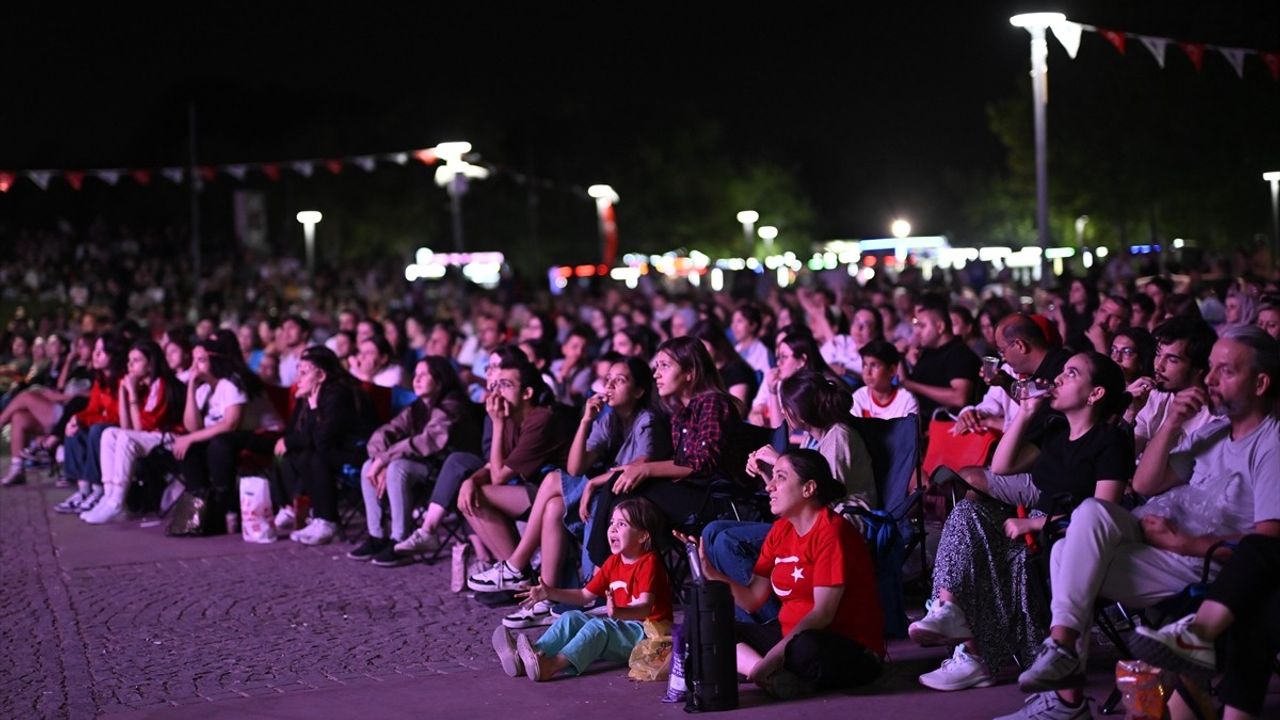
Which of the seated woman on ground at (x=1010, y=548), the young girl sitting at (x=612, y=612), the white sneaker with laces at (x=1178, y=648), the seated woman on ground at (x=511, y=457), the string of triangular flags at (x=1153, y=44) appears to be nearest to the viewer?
the white sneaker with laces at (x=1178, y=648)

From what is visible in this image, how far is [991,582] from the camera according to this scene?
5.95 metres

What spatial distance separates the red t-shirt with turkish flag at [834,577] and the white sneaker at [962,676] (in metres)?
0.26

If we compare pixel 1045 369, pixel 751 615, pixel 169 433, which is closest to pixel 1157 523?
pixel 751 615

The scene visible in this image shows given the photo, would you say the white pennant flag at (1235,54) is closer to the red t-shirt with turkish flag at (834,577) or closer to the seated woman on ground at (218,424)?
the seated woman on ground at (218,424)

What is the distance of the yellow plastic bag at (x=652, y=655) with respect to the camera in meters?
6.44

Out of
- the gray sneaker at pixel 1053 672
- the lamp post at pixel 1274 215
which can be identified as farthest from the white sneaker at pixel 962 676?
the lamp post at pixel 1274 215

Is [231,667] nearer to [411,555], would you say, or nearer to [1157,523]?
[411,555]

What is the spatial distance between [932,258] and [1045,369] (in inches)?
2308

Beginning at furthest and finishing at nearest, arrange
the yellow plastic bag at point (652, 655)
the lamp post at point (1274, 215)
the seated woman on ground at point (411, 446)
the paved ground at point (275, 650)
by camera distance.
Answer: the lamp post at point (1274, 215) < the seated woman on ground at point (411, 446) < the yellow plastic bag at point (652, 655) < the paved ground at point (275, 650)

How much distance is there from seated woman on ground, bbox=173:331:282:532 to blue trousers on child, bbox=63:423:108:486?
1173mm

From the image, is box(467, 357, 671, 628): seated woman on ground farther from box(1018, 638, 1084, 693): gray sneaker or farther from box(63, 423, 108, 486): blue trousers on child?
box(63, 423, 108, 486): blue trousers on child

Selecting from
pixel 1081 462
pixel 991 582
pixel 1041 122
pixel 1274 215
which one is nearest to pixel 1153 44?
pixel 1041 122

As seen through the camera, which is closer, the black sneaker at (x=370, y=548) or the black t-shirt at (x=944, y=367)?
the black sneaker at (x=370, y=548)

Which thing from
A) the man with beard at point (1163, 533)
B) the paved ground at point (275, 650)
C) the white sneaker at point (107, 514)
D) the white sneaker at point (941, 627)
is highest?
the man with beard at point (1163, 533)
